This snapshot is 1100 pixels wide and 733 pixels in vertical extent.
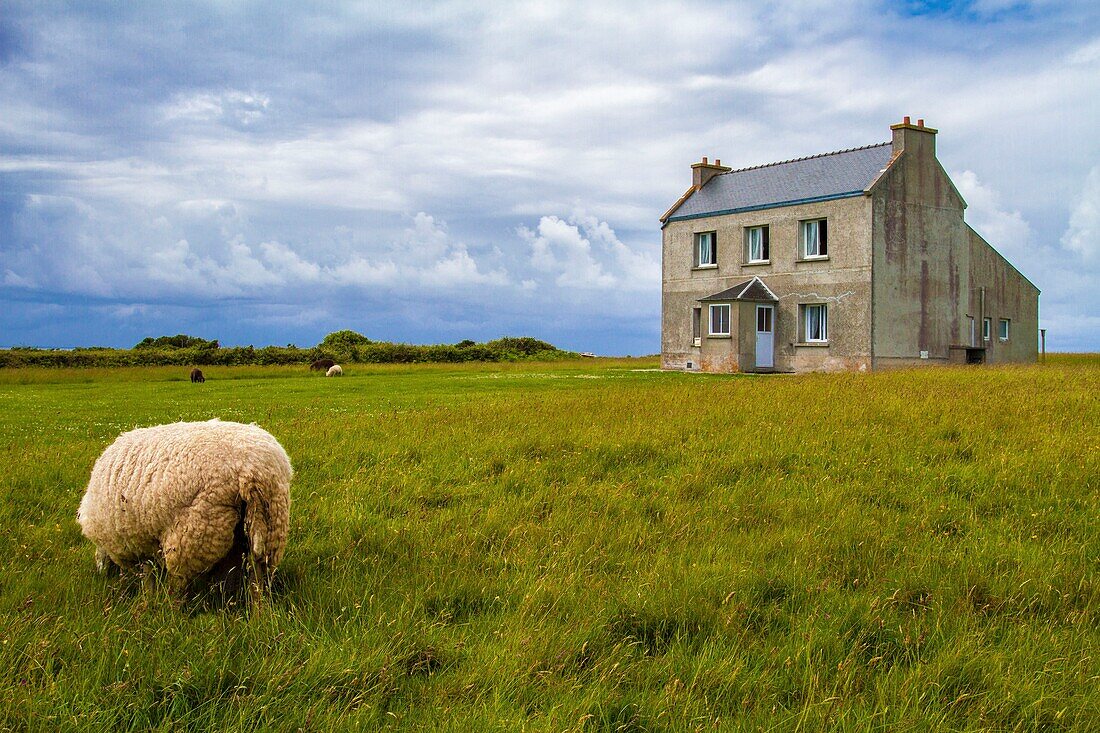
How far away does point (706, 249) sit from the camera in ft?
137

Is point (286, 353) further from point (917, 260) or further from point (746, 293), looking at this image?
point (917, 260)

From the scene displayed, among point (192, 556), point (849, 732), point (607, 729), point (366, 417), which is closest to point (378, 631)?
point (192, 556)

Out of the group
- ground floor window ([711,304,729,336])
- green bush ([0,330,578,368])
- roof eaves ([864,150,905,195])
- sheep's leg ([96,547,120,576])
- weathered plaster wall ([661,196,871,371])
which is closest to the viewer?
sheep's leg ([96,547,120,576])

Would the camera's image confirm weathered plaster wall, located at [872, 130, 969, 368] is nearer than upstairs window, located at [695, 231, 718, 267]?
Yes

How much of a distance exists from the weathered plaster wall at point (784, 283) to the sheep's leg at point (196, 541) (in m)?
33.3

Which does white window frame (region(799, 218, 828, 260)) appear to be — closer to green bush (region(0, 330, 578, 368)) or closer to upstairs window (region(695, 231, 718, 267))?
upstairs window (region(695, 231, 718, 267))

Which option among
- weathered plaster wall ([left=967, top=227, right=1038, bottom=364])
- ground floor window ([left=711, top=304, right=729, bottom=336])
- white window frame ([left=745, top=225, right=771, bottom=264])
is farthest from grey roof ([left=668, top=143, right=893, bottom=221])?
weathered plaster wall ([left=967, top=227, right=1038, bottom=364])

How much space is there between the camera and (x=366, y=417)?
16047 millimetres

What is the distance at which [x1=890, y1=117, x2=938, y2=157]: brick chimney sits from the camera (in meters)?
36.2

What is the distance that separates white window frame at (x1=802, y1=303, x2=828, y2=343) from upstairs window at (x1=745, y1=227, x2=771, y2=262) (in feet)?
10.0

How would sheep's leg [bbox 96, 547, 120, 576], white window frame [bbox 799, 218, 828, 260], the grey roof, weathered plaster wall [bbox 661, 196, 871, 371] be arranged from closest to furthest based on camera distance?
1. sheep's leg [bbox 96, 547, 120, 576]
2. weathered plaster wall [bbox 661, 196, 871, 371]
3. the grey roof
4. white window frame [bbox 799, 218, 828, 260]

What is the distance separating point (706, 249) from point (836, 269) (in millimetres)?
7479

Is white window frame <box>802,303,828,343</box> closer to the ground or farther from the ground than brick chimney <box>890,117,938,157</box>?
closer to the ground

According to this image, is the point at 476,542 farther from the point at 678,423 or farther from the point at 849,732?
the point at 678,423
